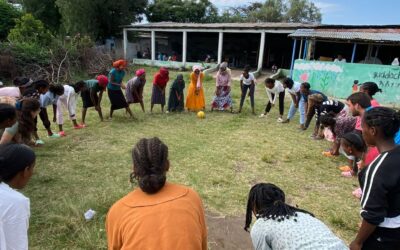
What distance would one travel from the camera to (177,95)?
898cm

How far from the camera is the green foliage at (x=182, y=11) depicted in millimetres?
31381

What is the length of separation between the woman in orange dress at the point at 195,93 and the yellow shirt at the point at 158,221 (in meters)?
7.51

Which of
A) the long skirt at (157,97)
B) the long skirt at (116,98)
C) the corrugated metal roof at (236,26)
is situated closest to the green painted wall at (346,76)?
the corrugated metal roof at (236,26)

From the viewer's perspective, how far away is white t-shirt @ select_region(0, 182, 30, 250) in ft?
5.63

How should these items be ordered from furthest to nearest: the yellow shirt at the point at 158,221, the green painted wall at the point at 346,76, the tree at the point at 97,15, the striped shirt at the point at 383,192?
the tree at the point at 97,15 → the green painted wall at the point at 346,76 → the striped shirt at the point at 383,192 → the yellow shirt at the point at 158,221

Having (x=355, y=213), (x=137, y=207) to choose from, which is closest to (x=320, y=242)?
(x=137, y=207)

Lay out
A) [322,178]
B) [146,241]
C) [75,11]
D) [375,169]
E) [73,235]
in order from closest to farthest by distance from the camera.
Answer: [146,241], [375,169], [73,235], [322,178], [75,11]

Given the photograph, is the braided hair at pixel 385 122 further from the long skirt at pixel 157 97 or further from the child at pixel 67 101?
the long skirt at pixel 157 97

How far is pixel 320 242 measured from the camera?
176 centimetres

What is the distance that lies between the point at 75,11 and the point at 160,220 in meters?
25.3

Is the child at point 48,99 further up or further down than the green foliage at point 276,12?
further down

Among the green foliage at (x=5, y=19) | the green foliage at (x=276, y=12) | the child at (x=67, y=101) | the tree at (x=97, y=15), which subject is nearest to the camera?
the child at (x=67, y=101)

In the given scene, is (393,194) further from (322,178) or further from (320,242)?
(322,178)

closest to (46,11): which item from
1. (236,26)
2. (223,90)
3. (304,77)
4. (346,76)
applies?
(236,26)
